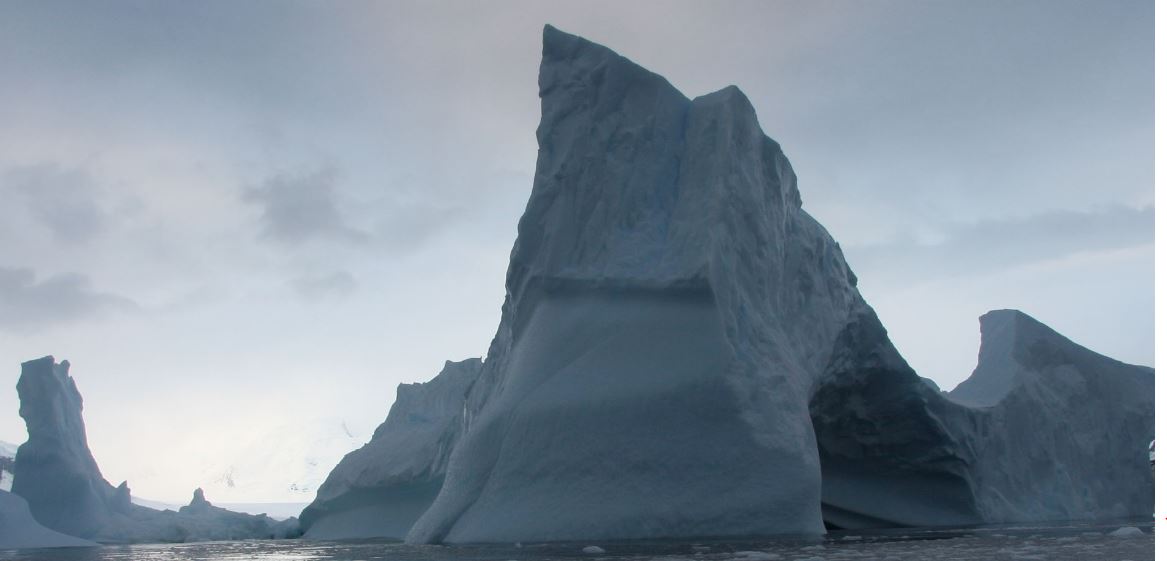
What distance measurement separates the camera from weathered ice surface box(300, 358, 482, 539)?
68.0ft

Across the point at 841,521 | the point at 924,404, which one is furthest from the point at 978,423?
the point at 841,521

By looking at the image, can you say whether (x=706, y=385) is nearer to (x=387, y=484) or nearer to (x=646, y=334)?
(x=646, y=334)

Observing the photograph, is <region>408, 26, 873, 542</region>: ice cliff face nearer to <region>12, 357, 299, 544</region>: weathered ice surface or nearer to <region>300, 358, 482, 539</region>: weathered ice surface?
<region>300, 358, 482, 539</region>: weathered ice surface

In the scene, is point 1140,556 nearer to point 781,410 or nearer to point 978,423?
point 781,410

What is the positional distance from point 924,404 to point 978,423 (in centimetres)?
176

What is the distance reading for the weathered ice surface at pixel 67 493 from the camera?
92.3ft

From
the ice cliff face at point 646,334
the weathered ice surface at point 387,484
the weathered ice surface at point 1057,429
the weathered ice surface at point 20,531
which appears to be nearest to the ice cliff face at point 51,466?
the weathered ice surface at point 20,531

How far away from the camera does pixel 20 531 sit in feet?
69.7

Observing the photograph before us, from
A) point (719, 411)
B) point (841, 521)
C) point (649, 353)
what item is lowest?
point (841, 521)

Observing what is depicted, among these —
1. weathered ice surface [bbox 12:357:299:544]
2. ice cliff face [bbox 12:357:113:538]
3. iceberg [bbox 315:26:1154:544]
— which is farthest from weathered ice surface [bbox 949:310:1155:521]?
ice cliff face [bbox 12:357:113:538]

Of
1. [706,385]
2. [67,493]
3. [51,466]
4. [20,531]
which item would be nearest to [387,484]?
[20,531]

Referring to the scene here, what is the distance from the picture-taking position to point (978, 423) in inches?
687

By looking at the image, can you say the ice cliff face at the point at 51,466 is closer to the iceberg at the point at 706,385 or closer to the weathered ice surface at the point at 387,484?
the weathered ice surface at the point at 387,484

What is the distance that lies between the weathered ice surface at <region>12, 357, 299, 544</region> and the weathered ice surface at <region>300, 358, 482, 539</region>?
3279mm
